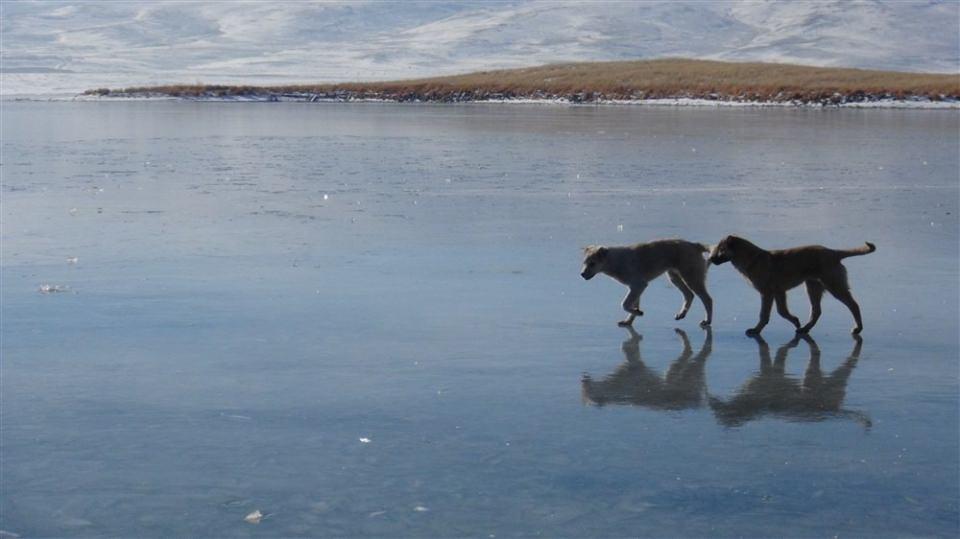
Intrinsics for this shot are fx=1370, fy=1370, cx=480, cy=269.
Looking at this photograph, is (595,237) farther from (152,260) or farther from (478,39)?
(478,39)

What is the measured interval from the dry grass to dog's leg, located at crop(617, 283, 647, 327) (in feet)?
138

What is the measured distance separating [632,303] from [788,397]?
2.10 meters

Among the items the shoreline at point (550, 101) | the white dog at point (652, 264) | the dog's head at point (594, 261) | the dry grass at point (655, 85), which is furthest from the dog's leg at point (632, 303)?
the dry grass at point (655, 85)

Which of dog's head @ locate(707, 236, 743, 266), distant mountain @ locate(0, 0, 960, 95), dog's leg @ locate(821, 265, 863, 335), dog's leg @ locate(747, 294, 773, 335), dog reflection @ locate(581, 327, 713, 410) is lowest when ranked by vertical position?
dog reflection @ locate(581, 327, 713, 410)

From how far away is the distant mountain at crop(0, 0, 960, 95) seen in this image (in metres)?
80.0

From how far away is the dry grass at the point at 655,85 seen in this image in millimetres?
51500

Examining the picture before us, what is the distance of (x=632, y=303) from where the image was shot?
912 centimetres

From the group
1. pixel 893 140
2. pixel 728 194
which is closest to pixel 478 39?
pixel 893 140

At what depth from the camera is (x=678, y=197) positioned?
54.4 ft

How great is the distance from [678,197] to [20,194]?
26.2ft

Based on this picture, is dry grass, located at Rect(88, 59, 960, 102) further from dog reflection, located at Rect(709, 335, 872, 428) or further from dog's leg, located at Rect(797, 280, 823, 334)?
dog reflection, located at Rect(709, 335, 872, 428)

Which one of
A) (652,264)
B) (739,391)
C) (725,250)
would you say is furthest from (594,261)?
(739,391)

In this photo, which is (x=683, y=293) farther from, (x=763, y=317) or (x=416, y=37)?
(x=416, y=37)

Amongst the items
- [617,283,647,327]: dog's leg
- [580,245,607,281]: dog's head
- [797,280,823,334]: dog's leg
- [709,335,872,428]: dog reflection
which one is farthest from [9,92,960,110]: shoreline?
[709,335,872,428]: dog reflection
